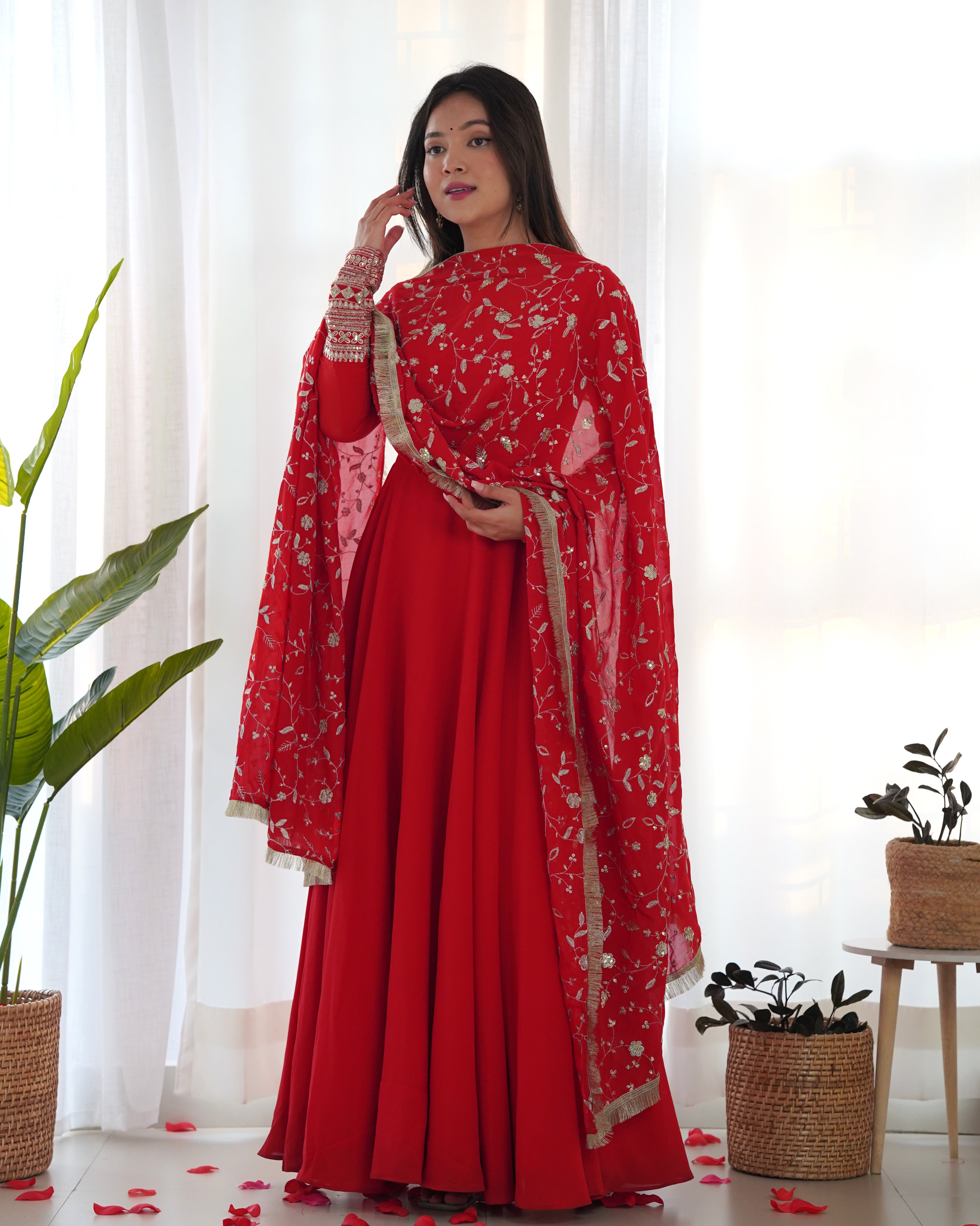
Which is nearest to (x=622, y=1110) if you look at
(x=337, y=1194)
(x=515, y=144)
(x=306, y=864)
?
(x=337, y=1194)

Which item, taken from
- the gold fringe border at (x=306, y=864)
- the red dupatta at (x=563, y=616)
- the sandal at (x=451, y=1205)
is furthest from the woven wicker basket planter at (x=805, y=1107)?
the gold fringe border at (x=306, y=864)

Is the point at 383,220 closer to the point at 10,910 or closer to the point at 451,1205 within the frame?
the point at 10,910

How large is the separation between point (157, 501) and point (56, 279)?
19.3 inches

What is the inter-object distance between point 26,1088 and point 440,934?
79 centimetres

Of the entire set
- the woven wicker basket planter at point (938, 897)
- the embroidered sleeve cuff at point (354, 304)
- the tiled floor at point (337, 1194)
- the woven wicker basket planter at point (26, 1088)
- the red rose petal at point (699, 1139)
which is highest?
the embroidered sleeve cuff at point (354, 304)

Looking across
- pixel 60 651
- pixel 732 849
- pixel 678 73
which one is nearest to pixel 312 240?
pixel 678 73

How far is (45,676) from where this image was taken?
86.7 inches

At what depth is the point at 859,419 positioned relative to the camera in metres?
2.52

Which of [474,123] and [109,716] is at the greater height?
[474,123]

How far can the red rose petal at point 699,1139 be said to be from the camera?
231 centimetres

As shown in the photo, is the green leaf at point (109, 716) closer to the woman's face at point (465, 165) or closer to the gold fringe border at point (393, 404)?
the gold fringe border at point (393, 404)

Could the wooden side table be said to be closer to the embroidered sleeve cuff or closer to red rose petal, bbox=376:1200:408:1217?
red rose petal, bbox=376:1200:408:1217

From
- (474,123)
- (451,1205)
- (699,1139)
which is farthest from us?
(699,1139)

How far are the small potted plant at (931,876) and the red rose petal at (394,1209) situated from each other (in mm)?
971
